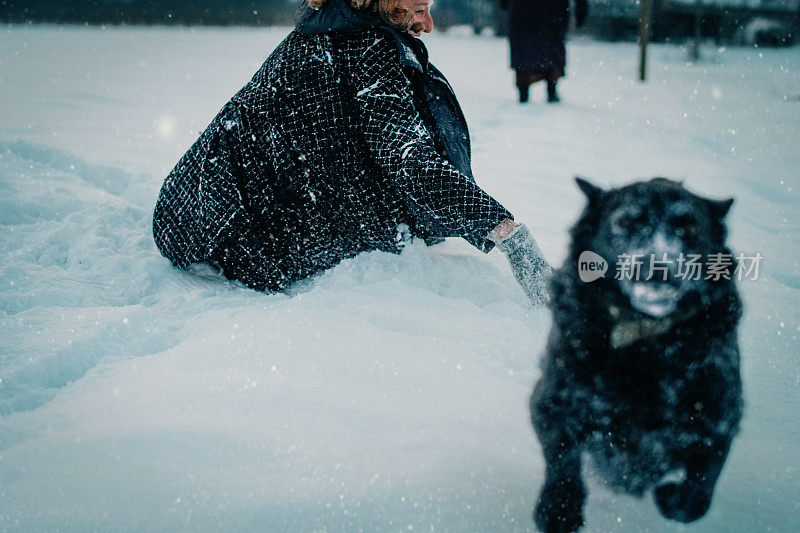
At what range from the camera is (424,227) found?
254 centimetres

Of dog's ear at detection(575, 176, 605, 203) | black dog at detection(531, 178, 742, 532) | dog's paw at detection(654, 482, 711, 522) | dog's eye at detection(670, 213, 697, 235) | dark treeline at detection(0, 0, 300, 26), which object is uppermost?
dark treeline at detection(0, 0, 300, 26)

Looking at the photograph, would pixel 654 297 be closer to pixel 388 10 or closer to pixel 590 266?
pixel 590 266

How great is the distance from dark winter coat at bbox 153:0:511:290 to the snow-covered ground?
0.53 ft

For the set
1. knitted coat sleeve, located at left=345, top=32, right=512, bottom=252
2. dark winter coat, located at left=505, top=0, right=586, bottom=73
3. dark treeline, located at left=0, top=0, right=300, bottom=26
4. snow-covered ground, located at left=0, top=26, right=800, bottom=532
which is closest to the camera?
snow-covered ground, located at left=0, top=26, right=800, bottom=532

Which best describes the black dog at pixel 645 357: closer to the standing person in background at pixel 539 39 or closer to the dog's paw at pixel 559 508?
the dog's paw at pixel 559 508

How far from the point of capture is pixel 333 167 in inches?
96.3

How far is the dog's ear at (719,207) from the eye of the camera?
4.21ft

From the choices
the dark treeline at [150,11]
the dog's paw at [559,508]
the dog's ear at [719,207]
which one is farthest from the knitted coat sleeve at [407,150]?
the dark treeline at [150,11]

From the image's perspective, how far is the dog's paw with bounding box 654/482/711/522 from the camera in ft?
4.45

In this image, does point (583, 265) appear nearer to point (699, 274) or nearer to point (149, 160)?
point (699, 274)

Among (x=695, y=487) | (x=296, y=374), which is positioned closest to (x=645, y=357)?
(x=695, y=487)

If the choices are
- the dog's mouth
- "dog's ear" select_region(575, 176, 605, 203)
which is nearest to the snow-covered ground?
the dog's mouth

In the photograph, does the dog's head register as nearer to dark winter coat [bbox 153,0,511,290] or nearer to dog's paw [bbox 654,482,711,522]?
dog's paw [bbox 654,482,711,522]

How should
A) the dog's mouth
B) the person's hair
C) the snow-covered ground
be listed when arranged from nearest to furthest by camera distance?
the dog's mouth < the snow-covered ground < the person's hair
